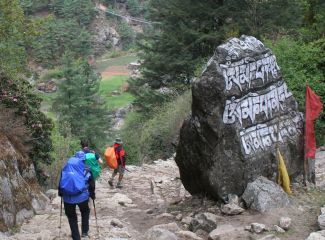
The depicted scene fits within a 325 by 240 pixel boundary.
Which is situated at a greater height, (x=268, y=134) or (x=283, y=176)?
(x=268, y=134)

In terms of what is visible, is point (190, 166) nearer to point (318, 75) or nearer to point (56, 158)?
point (56, 158)

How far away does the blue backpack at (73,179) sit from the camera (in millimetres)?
8203

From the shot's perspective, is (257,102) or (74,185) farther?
(257,102)

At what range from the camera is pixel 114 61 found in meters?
86.6

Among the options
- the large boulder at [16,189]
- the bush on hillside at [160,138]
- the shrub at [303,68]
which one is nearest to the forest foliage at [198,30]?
the bush on hillside at [160,138]

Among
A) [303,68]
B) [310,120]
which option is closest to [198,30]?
[303,68]

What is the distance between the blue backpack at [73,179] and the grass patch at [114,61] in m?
72.8

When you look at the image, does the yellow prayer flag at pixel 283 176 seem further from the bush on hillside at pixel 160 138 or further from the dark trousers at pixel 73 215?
Result: the bush on hillside at pixel 160 138

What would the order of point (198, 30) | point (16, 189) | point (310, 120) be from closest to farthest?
point (16, 189)
point (310, 120)
point (198, 30)

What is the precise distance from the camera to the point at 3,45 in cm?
2039

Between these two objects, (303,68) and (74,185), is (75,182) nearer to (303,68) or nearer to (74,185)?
(74,185)

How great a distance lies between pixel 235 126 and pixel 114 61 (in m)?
77.4

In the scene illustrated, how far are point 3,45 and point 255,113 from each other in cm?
1291

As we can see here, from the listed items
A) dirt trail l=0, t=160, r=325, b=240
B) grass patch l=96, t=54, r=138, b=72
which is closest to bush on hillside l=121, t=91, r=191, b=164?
dirt trail l=0, t=160, r=325, b=240
